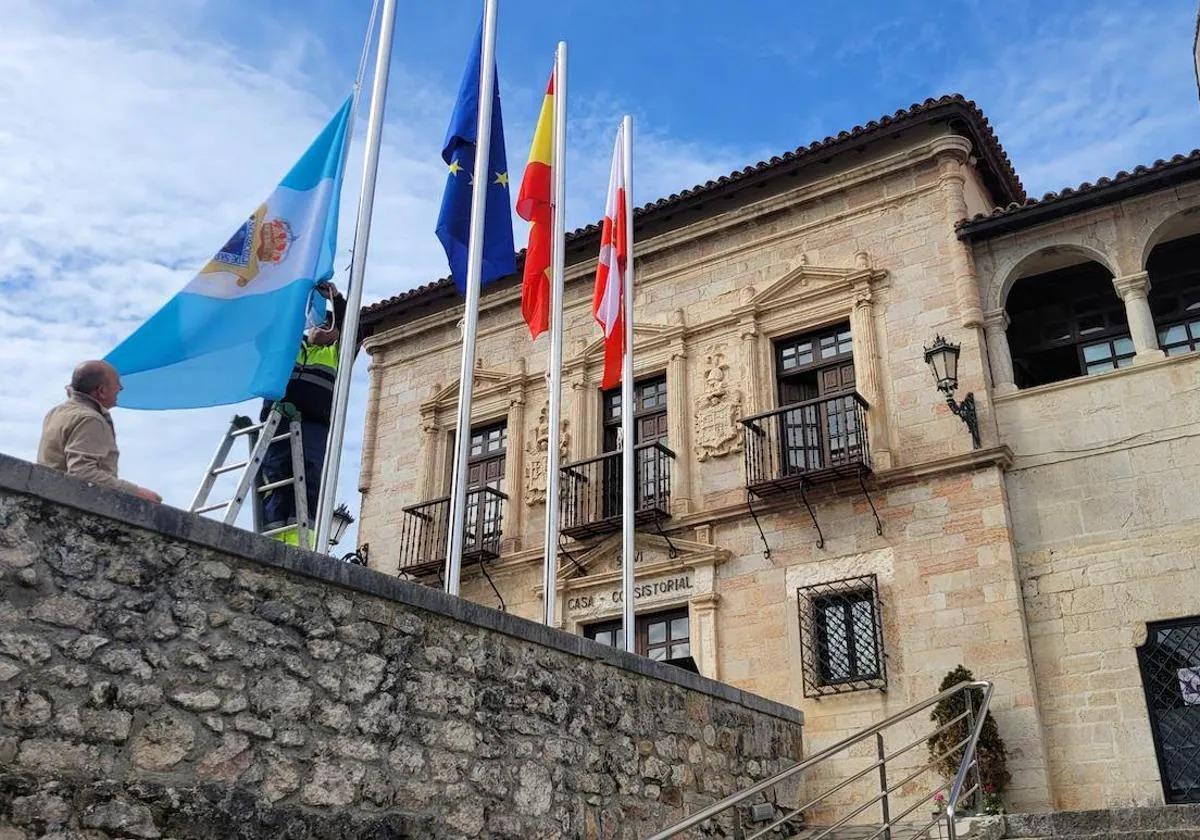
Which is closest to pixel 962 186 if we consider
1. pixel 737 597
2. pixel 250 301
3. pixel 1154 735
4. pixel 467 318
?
pixel 737 597

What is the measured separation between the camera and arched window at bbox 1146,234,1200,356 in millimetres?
11898

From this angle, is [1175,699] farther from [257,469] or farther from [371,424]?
[371,424]

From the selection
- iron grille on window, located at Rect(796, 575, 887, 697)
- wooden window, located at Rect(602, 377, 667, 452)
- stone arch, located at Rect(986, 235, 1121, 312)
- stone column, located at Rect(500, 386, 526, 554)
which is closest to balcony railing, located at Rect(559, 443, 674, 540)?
wooden window, located at Rect(602, 377, 667, 452)

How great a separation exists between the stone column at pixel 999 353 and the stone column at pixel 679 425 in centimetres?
359

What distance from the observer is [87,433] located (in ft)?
15.6

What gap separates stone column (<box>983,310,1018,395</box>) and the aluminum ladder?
7489mm

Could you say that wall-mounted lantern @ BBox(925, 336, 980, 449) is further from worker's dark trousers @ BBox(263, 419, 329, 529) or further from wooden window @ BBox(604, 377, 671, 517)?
worker's dark trousers @ BBox(263, 419, 329, 529)

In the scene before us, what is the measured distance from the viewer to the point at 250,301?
698 cm

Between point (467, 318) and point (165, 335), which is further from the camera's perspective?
point (467, 318)

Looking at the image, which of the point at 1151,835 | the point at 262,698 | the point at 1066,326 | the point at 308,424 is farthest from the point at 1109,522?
the point at 262,698

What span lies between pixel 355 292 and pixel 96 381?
2346 millimetres

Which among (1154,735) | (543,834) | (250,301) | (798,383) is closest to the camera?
(543,834)

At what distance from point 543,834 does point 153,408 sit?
328cm

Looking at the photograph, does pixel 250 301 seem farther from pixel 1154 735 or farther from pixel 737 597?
pixel 1154 735
